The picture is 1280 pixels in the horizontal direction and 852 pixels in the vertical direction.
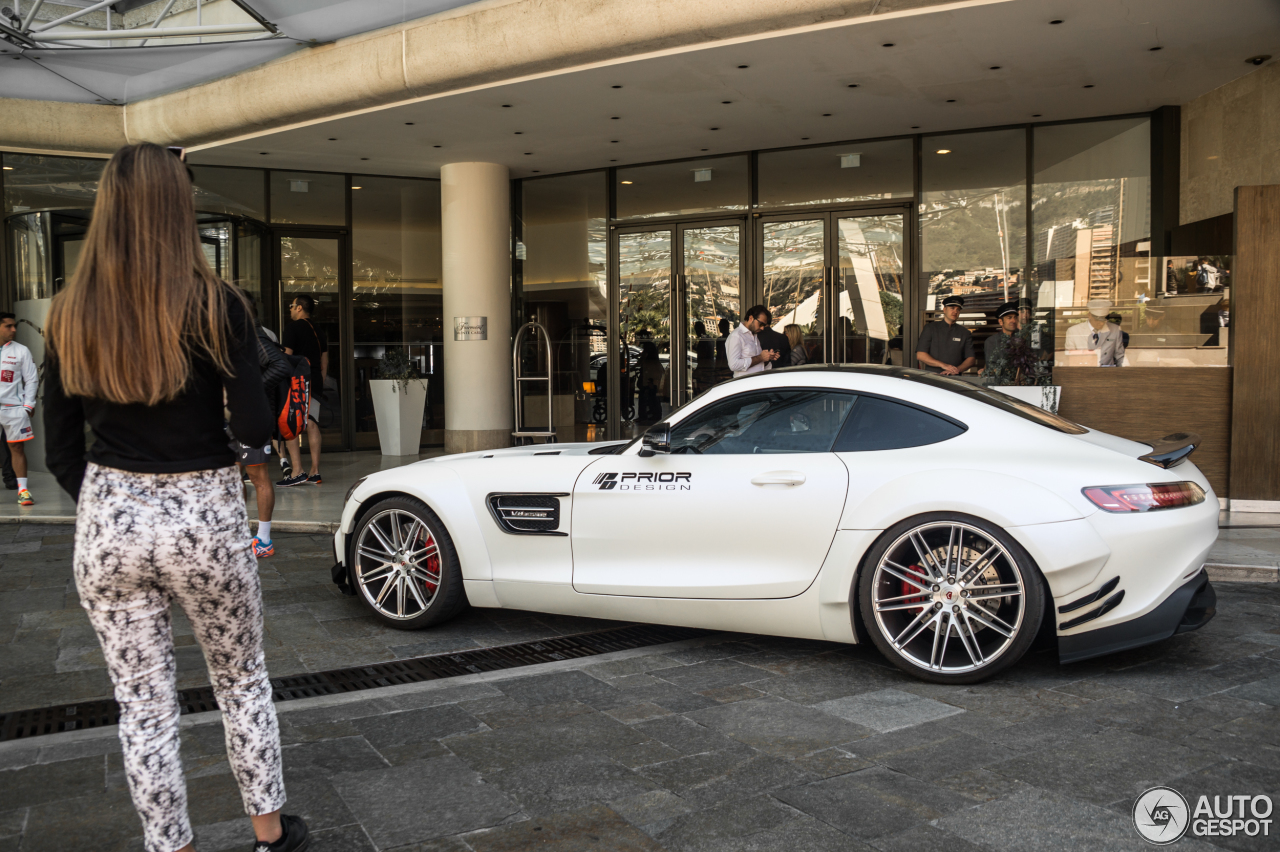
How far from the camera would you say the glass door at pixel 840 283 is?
1275cm

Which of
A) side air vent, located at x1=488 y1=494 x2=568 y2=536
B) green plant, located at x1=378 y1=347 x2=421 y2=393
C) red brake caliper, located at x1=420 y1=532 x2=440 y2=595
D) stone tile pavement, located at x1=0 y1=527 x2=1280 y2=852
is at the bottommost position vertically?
stone tile pavement, located at x1=0 y1=527 x2=1280 y2=852

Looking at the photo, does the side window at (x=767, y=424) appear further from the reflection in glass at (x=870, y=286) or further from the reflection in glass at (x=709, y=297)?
the reflection in glass at (x=709, y=297)

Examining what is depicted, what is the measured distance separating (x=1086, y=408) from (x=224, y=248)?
11.6 m

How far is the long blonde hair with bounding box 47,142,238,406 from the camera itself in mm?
2199

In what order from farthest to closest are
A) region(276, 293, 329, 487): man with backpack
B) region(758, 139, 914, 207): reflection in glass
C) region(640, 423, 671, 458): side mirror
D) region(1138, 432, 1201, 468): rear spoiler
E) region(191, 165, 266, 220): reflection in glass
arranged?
region(191, 165, 266, 220): reflection in glass, region(758, 139, 914, 207): reflection in glass, region(276, 293, 329, 487): man with backpack, region(640, 423, 671, 458): side mirror, region(1138, 432, 1201, 468): rear spoiler

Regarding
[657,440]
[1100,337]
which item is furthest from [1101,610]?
[1100,337]

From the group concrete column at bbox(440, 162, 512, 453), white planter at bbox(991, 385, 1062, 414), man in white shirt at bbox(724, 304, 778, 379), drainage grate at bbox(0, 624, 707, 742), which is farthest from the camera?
concrete column at bbox(440, 162, 512, 453)

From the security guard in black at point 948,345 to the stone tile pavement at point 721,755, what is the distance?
6446 millimetres

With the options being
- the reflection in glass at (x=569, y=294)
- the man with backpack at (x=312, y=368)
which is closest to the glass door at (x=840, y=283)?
the reflection in glass at (x=569, y=294)

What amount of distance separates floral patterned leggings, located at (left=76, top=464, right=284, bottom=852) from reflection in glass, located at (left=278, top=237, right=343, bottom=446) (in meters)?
13.0

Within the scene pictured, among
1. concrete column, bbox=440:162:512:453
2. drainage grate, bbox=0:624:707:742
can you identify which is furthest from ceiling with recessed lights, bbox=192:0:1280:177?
drainage grate, bbox=0:624:707:742

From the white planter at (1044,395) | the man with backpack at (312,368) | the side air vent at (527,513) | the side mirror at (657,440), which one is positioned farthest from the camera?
the man with backpack at (312,368)

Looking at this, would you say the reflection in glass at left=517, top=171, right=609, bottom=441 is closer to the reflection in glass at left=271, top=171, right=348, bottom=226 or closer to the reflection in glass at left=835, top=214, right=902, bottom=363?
the reflection in glass at left=271, top=171, right=348, bottom=226

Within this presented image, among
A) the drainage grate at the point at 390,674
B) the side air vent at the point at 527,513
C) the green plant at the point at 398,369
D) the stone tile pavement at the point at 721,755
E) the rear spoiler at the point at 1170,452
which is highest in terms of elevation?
the green plant at the point at 398,369
